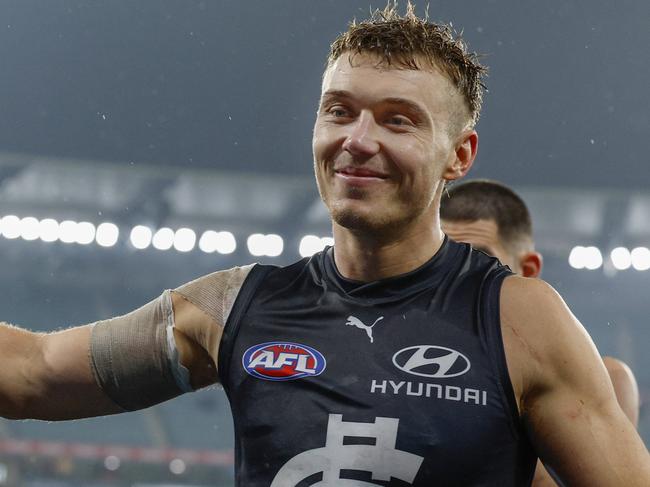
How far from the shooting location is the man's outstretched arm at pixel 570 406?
5.06 ft

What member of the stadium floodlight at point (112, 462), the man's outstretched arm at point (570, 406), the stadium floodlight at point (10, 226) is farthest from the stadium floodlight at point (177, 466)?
the man's outstretched arm at point (570, 406)

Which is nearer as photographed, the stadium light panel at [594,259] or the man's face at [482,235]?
the man's face at [482,235]

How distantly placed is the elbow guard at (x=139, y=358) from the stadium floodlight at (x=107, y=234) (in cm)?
1327

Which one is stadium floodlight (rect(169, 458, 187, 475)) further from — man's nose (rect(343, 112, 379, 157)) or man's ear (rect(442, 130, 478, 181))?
man's nose (rect(343, 112, 379, 157))

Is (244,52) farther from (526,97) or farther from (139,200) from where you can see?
(526,97)

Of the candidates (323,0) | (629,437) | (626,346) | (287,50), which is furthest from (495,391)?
(287,50)

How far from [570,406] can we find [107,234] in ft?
46.0

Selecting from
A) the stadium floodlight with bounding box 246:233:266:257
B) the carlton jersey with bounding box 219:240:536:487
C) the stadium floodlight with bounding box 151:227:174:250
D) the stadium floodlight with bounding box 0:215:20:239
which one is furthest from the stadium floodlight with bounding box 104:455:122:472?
the carlton jersey with bounding box 219:240:536:487

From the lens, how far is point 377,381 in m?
1.65

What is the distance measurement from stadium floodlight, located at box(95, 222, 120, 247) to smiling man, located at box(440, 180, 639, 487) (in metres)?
12.3

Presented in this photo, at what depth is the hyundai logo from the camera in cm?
162

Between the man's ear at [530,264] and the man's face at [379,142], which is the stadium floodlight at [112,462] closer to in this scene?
the man's ear at [530,264]

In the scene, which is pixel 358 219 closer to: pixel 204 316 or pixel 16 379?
pixel 204 316

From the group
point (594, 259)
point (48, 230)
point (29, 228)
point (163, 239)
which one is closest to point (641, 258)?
point (594, 259)
